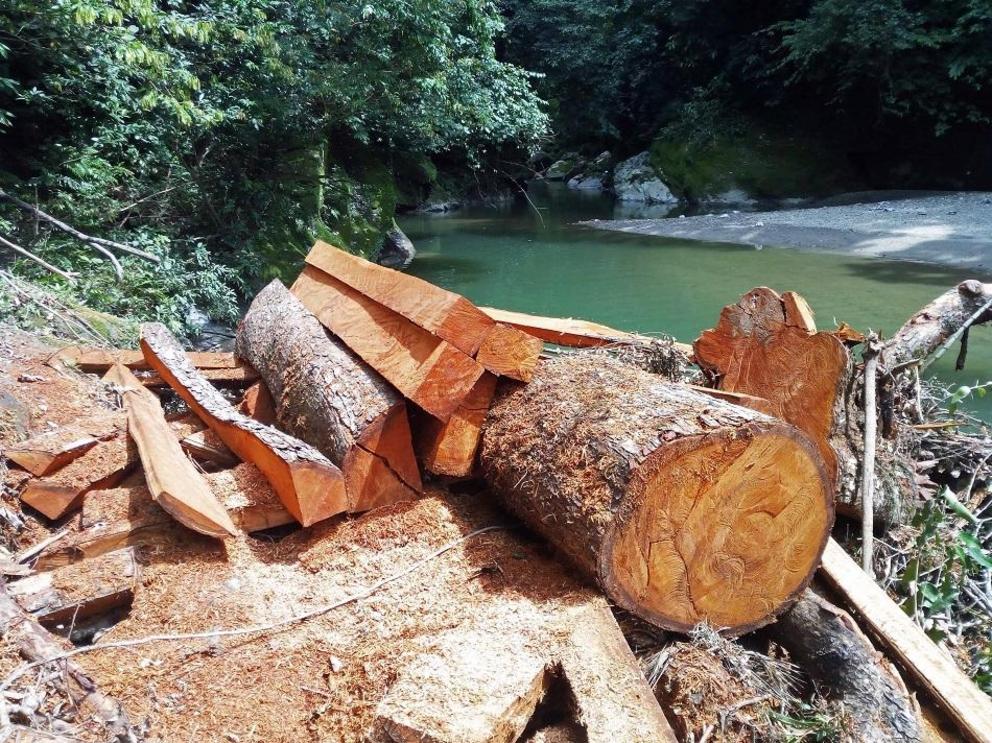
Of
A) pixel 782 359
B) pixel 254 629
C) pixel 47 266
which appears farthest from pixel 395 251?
pixel 254 629

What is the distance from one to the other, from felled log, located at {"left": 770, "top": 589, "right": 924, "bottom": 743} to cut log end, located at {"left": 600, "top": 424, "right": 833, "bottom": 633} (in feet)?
0.27

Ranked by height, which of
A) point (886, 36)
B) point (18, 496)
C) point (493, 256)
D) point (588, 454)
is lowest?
point (493, 256)

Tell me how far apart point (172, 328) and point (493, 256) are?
8.48 meters

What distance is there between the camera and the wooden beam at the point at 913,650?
6.89 feet

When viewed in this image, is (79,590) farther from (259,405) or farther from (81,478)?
(259,405)

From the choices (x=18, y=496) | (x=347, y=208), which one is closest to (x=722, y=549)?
(x=18, y=496)

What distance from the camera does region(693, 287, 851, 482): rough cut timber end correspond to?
3078 millimetres

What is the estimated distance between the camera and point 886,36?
16.4 meters

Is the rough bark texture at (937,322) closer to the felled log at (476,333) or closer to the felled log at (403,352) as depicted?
the felled log at (476,333)

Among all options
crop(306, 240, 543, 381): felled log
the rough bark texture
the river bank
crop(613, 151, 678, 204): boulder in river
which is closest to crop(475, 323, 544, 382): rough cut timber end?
crop(306, 240, 543, 381): felled log

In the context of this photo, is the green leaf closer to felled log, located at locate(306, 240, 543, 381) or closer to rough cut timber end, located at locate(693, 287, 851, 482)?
rough cut timber end, located at locate(693, 287, 851, 482)

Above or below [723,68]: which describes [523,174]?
below

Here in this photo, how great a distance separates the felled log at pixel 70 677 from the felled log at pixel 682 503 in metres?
1.23

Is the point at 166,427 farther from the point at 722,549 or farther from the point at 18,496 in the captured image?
the point at 722,549
